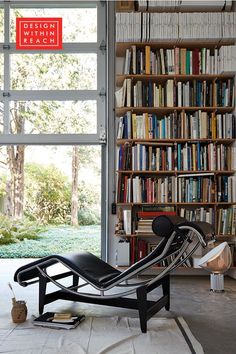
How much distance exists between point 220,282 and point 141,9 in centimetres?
344

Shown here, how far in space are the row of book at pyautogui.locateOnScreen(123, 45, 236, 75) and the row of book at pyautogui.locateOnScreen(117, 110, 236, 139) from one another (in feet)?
1.71

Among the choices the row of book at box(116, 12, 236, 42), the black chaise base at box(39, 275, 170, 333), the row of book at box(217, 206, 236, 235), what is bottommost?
the black chaise base at box(39, 275, 170, 333)

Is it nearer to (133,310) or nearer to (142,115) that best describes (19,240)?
(142,115)

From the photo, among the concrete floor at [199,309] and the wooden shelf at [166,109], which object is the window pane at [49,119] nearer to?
the wooden shelf at [166,109]

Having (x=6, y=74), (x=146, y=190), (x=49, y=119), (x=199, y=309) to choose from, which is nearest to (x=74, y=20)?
(x=6, y=74)

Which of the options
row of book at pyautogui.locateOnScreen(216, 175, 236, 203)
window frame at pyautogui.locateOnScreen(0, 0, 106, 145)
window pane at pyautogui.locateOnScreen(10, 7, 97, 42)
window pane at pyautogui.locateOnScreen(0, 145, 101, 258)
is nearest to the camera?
row of book at pyautogui.locateOnScreen(216, 175, 236, 203)

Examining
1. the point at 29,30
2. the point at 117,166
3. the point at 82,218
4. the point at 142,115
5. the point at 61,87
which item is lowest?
the point at 82,218

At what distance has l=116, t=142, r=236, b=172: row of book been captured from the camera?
210 inches

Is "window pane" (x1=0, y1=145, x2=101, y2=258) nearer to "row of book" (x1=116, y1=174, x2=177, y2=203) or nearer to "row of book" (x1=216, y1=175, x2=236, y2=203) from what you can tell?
"row of book" (x1=116, y1=174, x2=177, y2=203)

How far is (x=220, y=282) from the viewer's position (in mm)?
4520

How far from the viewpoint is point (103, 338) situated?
2.83m

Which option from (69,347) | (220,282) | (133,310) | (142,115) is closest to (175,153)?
(142,115)

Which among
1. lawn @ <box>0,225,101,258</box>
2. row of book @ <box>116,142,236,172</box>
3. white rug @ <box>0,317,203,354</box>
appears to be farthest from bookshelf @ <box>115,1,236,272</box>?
white rug @ <box>0,317,203,354</box>

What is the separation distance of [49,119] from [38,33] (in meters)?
1.25
